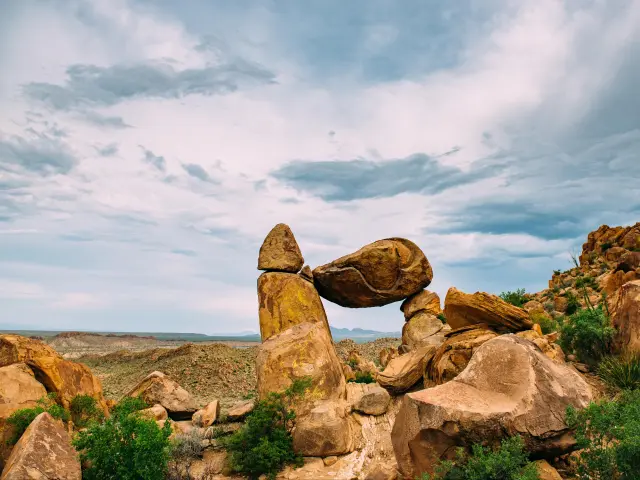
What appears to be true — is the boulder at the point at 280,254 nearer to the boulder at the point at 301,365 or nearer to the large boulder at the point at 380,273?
the large boulder at the point at 380,273

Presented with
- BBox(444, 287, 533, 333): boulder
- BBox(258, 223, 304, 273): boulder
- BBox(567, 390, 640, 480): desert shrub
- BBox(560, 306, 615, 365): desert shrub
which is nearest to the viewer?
BBox(567, 390, 640, 480): desert shrub

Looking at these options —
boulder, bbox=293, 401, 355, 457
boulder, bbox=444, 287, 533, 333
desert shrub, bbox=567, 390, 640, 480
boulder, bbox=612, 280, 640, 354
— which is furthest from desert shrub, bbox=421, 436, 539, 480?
boulder, bbox=612, 280, 640, 354

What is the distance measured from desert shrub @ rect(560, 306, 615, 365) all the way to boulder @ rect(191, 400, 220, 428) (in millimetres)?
12084

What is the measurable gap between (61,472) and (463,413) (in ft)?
27.2

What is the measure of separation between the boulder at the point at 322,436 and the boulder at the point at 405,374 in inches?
119

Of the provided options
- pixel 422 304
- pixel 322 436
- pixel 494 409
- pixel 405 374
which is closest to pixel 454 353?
pixel 405 374

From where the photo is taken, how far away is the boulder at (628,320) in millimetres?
13738

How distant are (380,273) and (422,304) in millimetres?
2281

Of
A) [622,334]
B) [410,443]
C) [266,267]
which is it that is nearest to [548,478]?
[410,443]

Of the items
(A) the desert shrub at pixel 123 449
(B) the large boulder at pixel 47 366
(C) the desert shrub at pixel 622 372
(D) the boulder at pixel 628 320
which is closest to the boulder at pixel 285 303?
(B) the large boulder at pixel 47 366

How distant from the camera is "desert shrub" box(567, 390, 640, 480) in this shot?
8.38 meters

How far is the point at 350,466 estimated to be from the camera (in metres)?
12.5

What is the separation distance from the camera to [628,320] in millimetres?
14188

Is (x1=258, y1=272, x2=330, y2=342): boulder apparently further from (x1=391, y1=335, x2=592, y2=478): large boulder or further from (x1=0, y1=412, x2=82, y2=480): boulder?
(x1=0, y1=412, x2=82, y2=480): boulder
